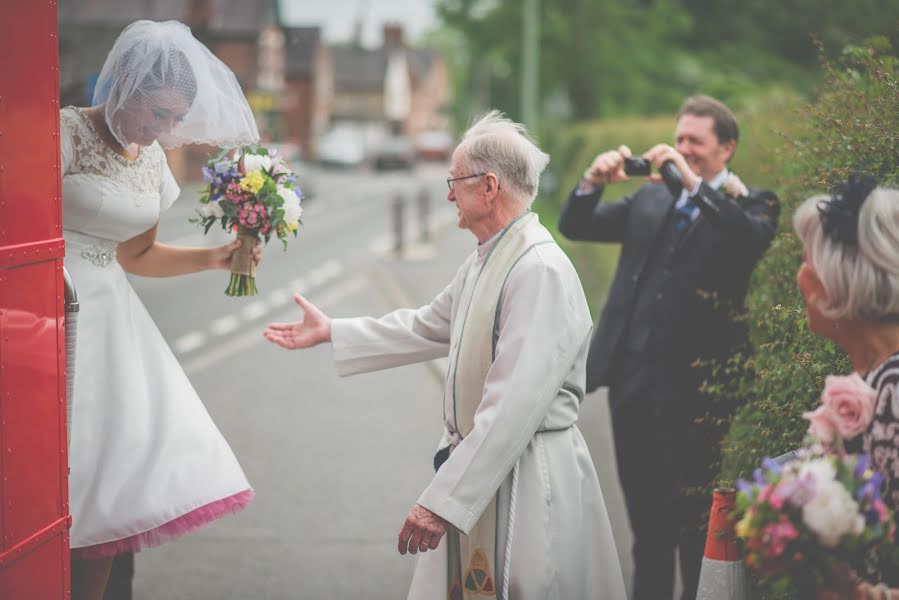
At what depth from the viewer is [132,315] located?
4059 mm

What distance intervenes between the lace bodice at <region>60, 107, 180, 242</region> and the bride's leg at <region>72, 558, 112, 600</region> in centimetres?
116

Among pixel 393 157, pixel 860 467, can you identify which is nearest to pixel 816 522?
pixel 860 467

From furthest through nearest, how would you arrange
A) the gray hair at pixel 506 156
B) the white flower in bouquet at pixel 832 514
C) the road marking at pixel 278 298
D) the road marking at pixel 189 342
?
the road marking at pixel 278 298 < the road marking at pixel 189 342 < the gray hair at pixel 506 156 < the white flower in bouquet at pixel 832 514

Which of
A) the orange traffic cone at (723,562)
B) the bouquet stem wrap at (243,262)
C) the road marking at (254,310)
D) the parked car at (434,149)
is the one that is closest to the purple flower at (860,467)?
the orange traffic cone at (723,562)

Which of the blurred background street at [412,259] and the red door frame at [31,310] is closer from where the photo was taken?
the red door frame at [31,310]

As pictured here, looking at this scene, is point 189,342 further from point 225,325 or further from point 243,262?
point 243,262

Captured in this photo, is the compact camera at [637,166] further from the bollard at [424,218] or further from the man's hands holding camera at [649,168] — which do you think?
the bollard at [424,218]

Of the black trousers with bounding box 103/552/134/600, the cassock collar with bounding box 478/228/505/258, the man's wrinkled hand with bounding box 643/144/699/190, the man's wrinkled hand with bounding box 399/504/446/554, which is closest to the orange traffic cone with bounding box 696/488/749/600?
the man's wrinkled hand with bounding box 399/504/446/554

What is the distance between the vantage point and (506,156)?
11.1 ft

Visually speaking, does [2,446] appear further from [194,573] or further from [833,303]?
[194,573]

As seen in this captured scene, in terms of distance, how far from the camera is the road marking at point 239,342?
36.4ft

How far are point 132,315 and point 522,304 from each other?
158cm

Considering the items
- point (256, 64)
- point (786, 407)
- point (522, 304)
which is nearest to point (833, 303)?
point (522, 304)

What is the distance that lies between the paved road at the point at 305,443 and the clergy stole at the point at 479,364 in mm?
1902
